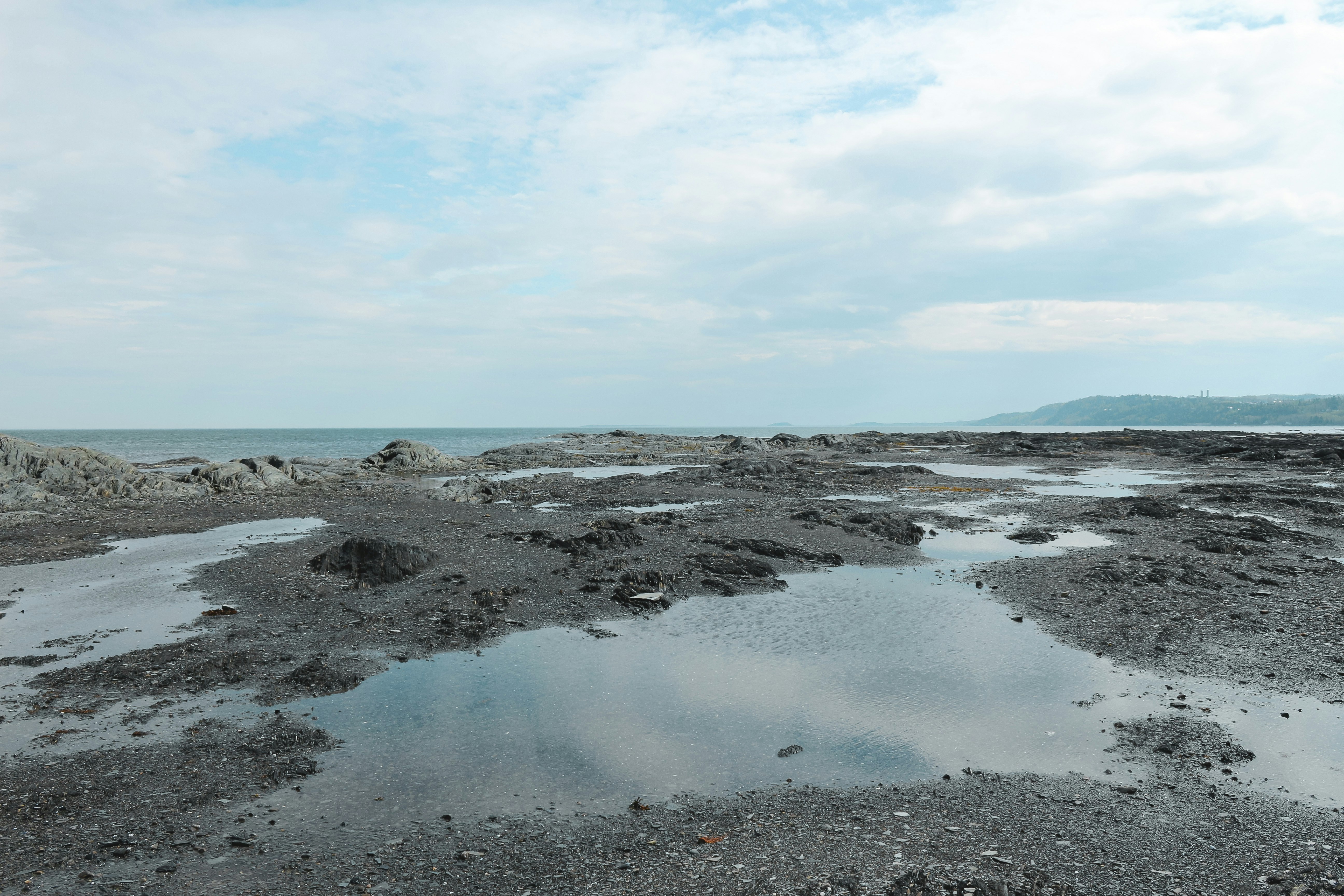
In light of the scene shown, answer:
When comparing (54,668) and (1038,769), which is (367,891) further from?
(54,668)

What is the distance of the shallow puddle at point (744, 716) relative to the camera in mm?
6996

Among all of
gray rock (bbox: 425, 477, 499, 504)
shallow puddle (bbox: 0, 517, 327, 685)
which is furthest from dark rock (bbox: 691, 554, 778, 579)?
gray rock (bbox: 425, 477, 499, 504)

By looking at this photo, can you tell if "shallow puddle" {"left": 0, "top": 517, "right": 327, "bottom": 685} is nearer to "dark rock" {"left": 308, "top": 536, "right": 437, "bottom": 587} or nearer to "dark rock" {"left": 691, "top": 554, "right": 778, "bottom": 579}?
"dark rock" {"left": 308, "top": 536, "right": 437, "bottom": 587}

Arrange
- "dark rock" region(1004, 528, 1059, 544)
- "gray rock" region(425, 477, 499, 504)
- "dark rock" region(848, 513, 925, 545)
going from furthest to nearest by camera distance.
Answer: "gray rock" region(425, 477, 499, 504) → "dark rock" region(848, 513, 925, 545) → "dark rock" region(1004, 528, 1059, 544)

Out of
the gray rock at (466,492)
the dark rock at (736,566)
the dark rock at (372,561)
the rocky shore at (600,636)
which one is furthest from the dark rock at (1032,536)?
the gray rock at (466,492)

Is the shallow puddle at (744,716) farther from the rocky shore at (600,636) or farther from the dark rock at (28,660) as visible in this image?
the dark rock at (28,660)

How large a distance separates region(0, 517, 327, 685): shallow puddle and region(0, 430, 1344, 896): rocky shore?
11.4 inches

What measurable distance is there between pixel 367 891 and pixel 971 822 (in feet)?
17.3

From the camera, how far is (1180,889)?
5.25 meters

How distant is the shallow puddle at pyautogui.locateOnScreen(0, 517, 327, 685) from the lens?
35.3 ft

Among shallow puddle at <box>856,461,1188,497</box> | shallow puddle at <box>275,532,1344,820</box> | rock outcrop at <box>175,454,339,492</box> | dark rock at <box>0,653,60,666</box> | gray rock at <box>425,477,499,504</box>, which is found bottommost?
shallow puddle at <box>275,532,1344,820</box>

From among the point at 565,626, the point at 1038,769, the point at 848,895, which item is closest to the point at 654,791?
the point at 848,895

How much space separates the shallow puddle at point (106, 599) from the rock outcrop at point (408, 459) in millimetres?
26379

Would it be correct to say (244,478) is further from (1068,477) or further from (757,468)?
(1068,477)
